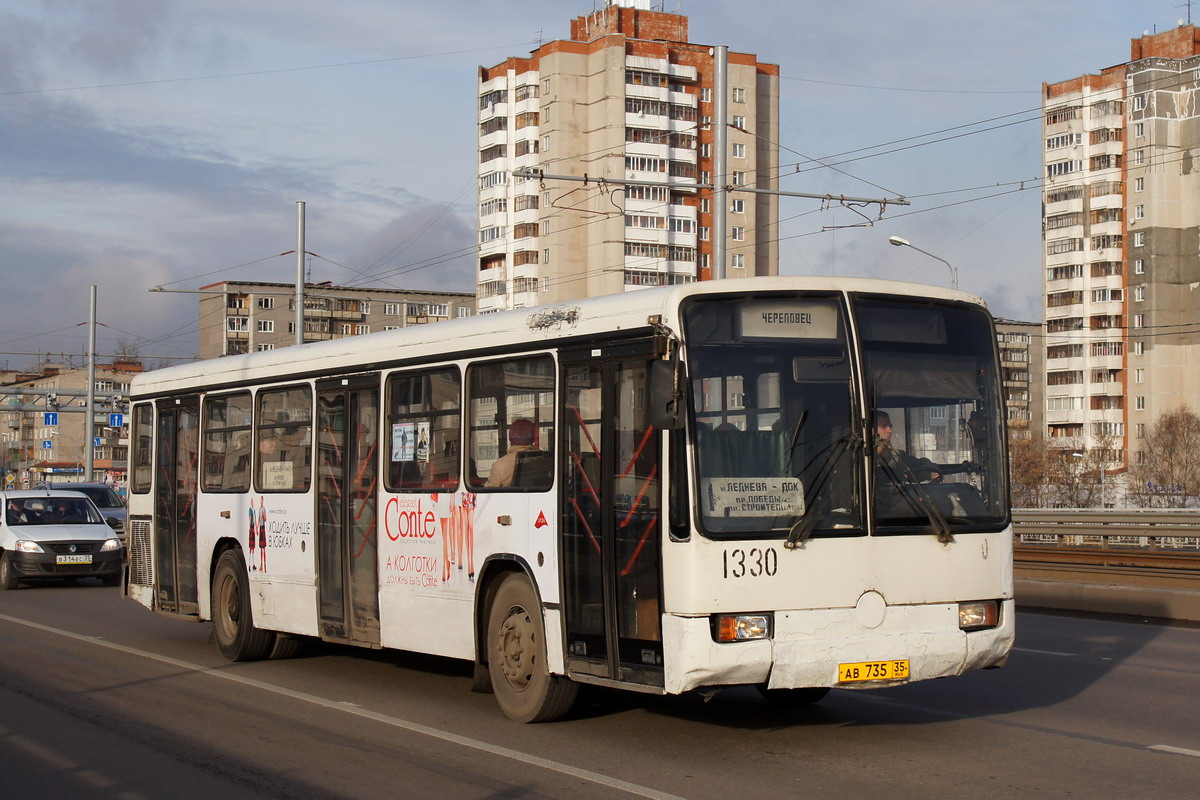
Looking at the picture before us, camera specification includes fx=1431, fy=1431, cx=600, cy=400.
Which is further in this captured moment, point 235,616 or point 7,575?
point 7,575

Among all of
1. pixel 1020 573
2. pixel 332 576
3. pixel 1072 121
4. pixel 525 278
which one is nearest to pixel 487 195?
pixel 525 278

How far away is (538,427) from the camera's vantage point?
394 inches

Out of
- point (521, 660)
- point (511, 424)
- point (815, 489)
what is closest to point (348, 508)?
point (511, 424)

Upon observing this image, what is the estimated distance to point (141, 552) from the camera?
16422 mm

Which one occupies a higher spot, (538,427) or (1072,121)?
(1072,121)

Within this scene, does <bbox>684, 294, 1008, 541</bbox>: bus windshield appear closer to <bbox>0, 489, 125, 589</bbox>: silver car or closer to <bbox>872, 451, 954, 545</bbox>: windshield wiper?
<bbox>872, 451, 954, 545</bbox>: windshield wiper

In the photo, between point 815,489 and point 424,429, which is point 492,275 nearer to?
point 424,429

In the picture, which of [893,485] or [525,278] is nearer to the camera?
[893,485]

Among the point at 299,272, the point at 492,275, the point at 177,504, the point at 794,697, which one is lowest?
the point at 794,697

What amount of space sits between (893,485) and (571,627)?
230 cm

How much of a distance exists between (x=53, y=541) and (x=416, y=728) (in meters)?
16.4

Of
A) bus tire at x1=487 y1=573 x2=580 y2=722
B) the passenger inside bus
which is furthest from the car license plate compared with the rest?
the passenger inside bus

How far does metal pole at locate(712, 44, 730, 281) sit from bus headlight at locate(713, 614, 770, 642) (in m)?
12.0

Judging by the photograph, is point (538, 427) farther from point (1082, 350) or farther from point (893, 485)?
point (1082, 350)
